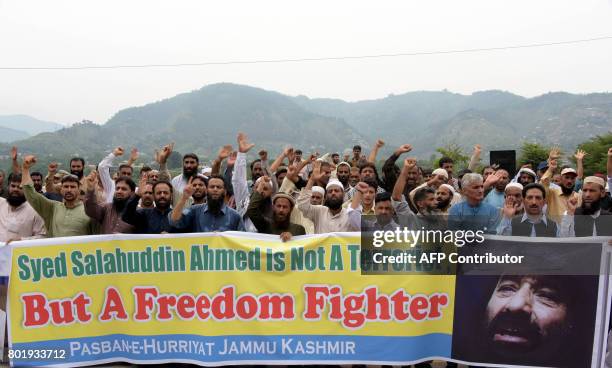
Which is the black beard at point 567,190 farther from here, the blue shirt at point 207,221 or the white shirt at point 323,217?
the blue shirt at point 207,221

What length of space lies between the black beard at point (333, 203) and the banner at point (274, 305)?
68 cm

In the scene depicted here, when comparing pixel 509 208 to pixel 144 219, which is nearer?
pixel 509 208

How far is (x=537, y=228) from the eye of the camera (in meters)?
5.19

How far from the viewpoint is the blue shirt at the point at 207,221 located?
219 inches

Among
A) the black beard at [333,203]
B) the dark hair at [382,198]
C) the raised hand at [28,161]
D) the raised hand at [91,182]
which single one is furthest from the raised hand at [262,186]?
the raised hand at [28,161]

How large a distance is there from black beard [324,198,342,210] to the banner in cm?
68

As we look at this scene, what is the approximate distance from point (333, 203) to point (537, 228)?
1882 mm

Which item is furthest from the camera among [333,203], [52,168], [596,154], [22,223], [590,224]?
[596,154]

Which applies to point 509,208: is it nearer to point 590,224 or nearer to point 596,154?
point 590,224

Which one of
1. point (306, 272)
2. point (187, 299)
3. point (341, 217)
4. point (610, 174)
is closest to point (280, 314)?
point (306, 272)

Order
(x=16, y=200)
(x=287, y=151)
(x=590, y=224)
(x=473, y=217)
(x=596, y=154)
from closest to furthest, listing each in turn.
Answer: (x=473, y=217) < (x=590, y=224) < (x=16, y=200) < (x=287, y=151) < (x=596, y=154)

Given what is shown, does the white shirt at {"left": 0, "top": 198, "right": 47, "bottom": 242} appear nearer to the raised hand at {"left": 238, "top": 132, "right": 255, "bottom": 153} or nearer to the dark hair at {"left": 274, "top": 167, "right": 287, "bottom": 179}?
the raised hand at {"left": 238, "top": 132, "right": 255, "bottom": 153}

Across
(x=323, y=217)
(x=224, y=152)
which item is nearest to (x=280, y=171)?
(x=224, y=152)

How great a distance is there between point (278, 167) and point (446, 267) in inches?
128
